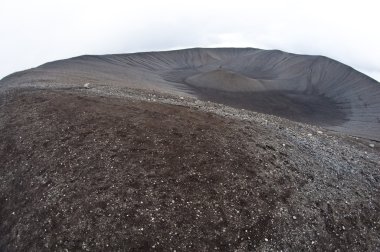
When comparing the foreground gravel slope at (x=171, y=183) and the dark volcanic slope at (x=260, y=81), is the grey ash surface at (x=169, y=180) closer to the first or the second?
the foreground gravel slope at (x=171, y=183)

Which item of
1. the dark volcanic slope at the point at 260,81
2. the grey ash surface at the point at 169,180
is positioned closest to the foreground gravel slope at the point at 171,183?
the grey ash surface at the point at 169,180

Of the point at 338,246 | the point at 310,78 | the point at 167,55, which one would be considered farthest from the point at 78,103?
the point at 167,55

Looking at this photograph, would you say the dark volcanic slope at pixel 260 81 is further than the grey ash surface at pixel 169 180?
Yes

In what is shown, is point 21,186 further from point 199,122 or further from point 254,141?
point 254,141

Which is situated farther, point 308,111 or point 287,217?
point 308,111

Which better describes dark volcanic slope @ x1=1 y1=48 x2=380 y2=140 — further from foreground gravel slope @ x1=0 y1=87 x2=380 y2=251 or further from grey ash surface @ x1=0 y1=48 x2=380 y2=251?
foreground gravel slope @ x1=0 y1=87 x2=380 y2=251

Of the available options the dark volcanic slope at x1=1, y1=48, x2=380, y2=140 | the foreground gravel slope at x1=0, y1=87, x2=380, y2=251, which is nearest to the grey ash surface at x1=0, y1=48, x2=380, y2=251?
the foreground gravel slope at x1=0, y1=87, x2=380, y2=251
